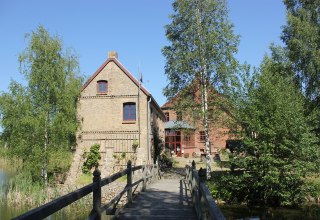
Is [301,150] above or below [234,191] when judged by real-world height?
above

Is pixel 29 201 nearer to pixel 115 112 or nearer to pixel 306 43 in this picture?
pixel 115 112

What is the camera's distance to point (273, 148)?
16.6 metres

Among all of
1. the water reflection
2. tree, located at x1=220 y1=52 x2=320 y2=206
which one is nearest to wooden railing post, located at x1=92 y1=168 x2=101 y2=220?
the water reflection

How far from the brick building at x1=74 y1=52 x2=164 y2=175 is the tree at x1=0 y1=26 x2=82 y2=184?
1.39 metres

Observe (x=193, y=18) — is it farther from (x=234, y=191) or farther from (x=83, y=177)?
(x=83, y=177)

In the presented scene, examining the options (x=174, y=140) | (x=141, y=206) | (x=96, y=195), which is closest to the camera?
(x=96, y=195)

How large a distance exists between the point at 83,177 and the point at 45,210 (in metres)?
20.4

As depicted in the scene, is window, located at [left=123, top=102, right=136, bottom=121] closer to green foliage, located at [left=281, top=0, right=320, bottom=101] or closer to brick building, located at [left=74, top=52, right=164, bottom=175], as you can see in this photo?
brick building, located at [left=74, top=52, right=164, bottom=175]

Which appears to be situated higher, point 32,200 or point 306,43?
point 306,43

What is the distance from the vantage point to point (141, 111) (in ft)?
78.9

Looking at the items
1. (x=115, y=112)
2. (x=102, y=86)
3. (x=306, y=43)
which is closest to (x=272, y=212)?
(x=306, y=43)

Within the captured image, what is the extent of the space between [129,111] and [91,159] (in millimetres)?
4522

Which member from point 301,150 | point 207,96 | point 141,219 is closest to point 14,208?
point 141,219

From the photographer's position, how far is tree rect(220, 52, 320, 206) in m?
16.0
